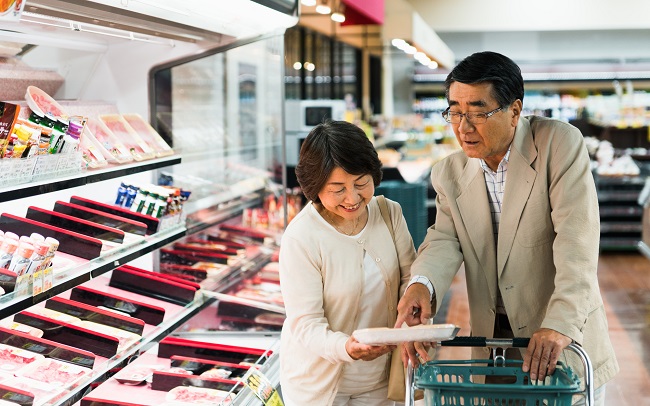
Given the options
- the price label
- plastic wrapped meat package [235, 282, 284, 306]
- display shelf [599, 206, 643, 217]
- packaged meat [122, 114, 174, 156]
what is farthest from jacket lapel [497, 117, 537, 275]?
display shelf [599, 206, 643, 217]

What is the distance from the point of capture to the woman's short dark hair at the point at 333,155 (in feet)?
7.49

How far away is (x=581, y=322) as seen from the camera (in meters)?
2.13

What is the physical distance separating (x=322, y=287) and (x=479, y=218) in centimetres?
56

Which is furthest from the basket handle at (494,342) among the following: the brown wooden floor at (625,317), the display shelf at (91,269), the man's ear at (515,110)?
the brown wooden floor at (625,317)

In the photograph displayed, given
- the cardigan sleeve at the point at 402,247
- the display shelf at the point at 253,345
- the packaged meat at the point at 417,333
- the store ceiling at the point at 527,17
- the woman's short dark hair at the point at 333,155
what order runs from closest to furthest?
the packaged meat at the point at 417,333 < the woman's short dark hair at the point at 333,155 < the cardigan sleeve at the point at 402,247 < the display shelf at the point at 253,345 < the store ceiling at the point at 527,17

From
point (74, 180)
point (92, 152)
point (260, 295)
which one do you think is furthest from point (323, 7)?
point (74, 180)

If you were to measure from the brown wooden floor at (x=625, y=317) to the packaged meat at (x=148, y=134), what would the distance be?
3085 millimetres

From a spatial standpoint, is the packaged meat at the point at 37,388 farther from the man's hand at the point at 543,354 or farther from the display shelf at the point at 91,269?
the man's hand at the point at 543,354

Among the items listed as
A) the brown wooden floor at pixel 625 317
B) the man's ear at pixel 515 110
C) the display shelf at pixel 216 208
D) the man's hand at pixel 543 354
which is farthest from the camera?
the brown wooden floor at pixel 625 317

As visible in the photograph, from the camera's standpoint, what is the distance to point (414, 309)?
2.31 meters

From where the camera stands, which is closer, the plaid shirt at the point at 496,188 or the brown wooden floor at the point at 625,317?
the plaid shirt at the point at 496,188

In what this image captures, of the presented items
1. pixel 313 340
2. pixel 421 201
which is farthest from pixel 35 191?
pixel 421 201

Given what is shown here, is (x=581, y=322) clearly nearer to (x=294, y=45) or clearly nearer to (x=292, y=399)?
(x=292, y=399)

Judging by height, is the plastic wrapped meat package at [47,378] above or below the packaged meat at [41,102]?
below
